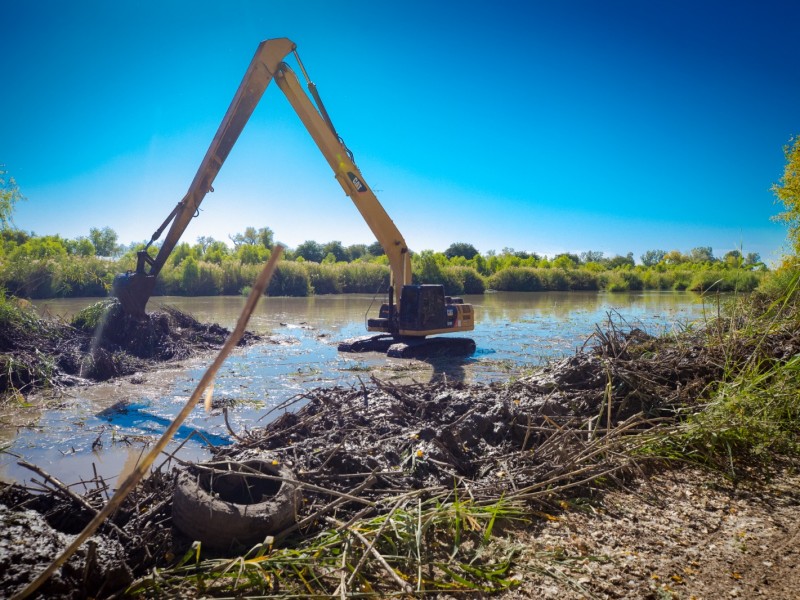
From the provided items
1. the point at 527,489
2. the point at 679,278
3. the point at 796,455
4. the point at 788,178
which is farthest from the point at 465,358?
the point at 679,278

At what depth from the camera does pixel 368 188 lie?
10.5m

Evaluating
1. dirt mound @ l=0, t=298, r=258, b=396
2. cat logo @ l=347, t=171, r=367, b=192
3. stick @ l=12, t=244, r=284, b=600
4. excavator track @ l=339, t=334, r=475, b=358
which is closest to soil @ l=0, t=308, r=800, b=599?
A: stick @ l=12, t=244, r=284, b=600

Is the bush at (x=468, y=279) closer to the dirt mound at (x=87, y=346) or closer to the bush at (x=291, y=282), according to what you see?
the bush at (x=291, y=282)

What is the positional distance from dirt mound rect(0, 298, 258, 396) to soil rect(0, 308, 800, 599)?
455 centimetres

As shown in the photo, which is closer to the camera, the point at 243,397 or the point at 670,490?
the point at 670,490

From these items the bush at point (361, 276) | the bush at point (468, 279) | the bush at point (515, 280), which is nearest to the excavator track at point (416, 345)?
the bush at point (361, 276)

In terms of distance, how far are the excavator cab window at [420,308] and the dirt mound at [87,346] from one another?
403 cm

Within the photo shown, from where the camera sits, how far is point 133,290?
30.7 feet

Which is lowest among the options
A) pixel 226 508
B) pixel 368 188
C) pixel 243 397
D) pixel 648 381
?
pixel 243 397

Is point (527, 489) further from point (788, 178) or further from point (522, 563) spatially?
point (788, 178)

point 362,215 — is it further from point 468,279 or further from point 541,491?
point 468,279

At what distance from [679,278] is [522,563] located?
47.2 m

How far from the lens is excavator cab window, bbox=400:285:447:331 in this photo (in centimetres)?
1037

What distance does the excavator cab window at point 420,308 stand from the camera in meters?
10.4
